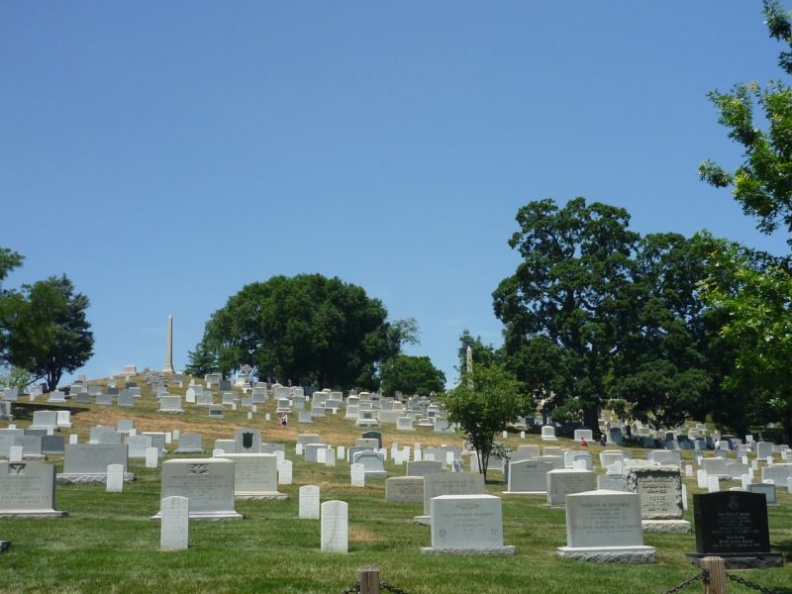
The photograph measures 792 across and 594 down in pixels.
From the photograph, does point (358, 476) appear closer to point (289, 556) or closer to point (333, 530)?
point (333, 530)

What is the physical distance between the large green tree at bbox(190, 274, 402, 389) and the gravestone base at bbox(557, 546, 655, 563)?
6879cm

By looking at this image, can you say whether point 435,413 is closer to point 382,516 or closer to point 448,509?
point 382,516

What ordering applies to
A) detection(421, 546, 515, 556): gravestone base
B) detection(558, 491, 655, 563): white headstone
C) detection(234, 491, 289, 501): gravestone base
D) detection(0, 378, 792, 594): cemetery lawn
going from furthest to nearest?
detection(234, 491, 289, 501): gravestone base
detection(558, 491, 655, 563): white headstone
detection(421, 546, 515, 556): gravestone base
detection(0, 378, 792, 594): cemetery lawn

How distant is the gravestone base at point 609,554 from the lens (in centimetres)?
1481

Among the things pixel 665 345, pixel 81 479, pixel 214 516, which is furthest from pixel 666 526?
pixel 665 345

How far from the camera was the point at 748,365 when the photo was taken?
13.8 metres

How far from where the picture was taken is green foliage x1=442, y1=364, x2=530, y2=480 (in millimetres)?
30516

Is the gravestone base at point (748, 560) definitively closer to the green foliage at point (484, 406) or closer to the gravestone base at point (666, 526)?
the gravestone base at point (666, 526)

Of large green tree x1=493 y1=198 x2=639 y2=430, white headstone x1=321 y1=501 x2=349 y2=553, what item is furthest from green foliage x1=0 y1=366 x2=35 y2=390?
white headstone x1=321 y1=501 x2=349 y2=553

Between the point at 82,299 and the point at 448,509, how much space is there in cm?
8497

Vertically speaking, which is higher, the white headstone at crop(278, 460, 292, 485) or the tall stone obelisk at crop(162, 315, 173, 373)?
the tall stone obelisk at crop(162, 315, 173, 373)

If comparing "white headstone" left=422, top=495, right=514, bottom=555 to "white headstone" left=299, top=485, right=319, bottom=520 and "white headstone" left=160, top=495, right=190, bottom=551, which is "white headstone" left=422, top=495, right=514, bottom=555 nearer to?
"white headstone" left=160, top=495, right=190, bottom=551

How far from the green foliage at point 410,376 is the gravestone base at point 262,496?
6988 cm

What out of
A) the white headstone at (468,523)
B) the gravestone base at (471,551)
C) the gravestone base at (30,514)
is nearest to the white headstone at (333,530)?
the gravestone base at (471,551)
